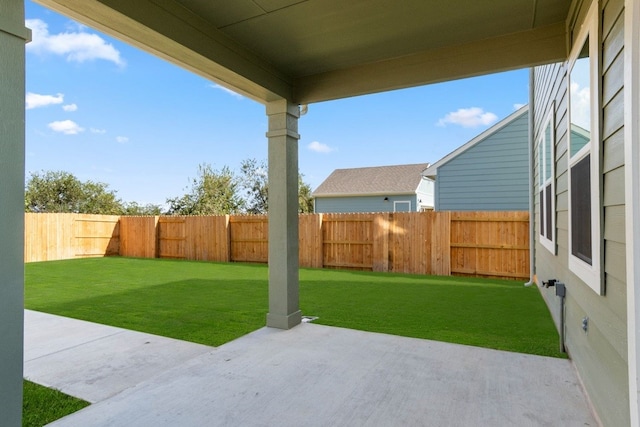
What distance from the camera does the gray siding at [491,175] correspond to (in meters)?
9.30

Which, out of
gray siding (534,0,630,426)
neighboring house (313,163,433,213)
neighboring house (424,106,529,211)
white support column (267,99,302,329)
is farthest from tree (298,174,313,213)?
gray siding (534,0,630,426)

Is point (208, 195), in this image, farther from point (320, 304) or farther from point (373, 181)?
point (320, 304)

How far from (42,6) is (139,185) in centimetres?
2463

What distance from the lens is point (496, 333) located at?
3844mm

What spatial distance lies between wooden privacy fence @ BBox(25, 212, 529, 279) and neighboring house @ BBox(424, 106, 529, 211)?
1817 millimetres

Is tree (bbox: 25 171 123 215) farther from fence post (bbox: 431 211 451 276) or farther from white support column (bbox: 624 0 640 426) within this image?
white support column (bbox: 624 0 640 426)

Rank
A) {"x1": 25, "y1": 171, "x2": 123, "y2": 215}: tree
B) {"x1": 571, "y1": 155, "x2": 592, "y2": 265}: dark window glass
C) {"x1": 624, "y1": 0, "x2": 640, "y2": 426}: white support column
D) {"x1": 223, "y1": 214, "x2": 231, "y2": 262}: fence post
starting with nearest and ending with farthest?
1. {"x1": 624, "y1": 0, "x2": 640, "y2": 426}: white support column
2. {"x1": 571, "y1": 155, "x2": 592, "y2": 265}: dark window glass
3. {"x1": 223, "y1": 214, "x2": 231, "y2": 262}: fence post
4. {"x1": 25, "y1": 171, "x2": 123, "y2": 215}: tree

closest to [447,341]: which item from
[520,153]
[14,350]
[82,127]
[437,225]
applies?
[14,350]

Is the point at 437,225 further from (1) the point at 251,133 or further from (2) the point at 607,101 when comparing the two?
(1) the point at 251,133

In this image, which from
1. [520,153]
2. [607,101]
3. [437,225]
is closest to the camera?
[607,101]

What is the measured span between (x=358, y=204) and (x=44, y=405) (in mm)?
15857

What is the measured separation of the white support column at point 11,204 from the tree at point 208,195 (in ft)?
55.8

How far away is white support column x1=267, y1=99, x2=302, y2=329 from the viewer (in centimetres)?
393

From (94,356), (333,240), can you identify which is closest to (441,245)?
(333,240)
